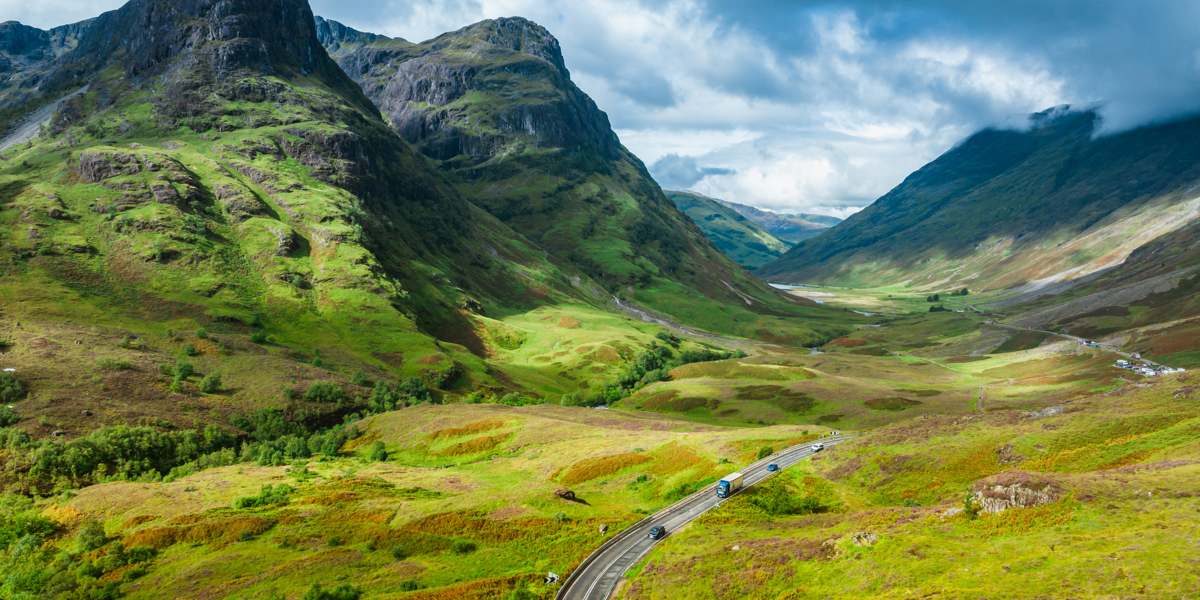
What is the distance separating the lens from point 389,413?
136 metres

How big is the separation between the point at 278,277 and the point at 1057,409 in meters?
216

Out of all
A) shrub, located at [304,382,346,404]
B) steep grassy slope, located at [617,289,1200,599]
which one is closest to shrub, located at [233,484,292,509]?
steep grassy slope, located at [617,289,1200,599]

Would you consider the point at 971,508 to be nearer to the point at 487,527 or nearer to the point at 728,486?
the point at 728,486

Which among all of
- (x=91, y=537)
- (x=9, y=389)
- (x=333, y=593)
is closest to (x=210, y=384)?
(x=9, y=389)

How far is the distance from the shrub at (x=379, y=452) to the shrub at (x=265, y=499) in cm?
3035

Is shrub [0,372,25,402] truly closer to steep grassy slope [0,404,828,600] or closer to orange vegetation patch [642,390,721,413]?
steep grassy slope [0,404,828,600]

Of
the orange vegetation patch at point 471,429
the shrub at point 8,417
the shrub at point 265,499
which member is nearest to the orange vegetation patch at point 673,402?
the orange vegetation patch at point 471,429

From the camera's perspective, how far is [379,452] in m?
113

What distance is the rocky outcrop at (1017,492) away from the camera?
47344mm

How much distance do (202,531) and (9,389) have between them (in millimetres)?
74118

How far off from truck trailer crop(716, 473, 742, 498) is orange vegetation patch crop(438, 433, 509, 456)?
2226 inches

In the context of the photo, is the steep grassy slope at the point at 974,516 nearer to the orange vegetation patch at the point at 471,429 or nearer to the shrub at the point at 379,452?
the orange vegetation patch at the point at 471,429

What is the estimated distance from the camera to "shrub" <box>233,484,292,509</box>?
7438 centimetres

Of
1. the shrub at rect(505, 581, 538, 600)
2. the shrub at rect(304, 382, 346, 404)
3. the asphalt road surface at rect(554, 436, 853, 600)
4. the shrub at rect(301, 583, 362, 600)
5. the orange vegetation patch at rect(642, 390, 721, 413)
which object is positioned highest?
the asphalt road surface at rect(554, 436, 853, 600)
